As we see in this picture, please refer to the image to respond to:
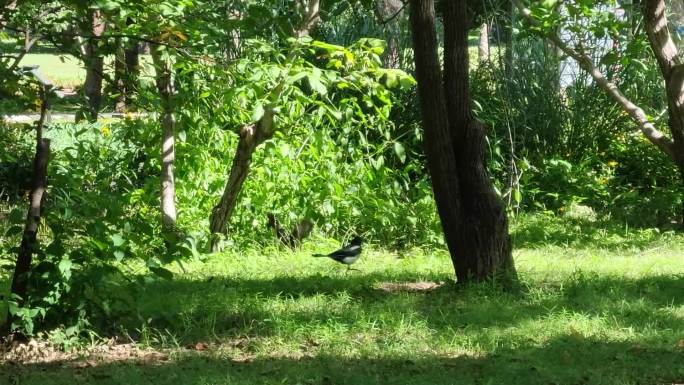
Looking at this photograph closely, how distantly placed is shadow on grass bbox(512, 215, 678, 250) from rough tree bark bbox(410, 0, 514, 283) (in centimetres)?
225

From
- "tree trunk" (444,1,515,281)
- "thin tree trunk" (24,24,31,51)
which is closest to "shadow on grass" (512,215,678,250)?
"tree trunk" (444,1,515,281)

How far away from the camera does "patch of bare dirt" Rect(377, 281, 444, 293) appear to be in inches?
298

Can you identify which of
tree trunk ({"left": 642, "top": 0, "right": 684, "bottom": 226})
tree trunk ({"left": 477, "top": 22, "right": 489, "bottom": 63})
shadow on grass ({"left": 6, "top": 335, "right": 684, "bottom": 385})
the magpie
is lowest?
shadow on grass ({"left": 6, "top": 335, "right": 684, "bottom": 385})

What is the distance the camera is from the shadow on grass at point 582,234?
9.86m

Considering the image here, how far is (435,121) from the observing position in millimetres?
7254

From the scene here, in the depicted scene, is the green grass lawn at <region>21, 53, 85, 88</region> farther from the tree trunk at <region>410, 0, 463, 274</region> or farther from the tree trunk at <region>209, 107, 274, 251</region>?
the tree trunk at <region>410, 0, 463, 274</region>

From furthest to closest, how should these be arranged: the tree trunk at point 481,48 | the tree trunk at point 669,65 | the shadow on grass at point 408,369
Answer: the tree trunk at point 481,48, the tree trunk at point 669,65, the shadow on grass at point 408,369

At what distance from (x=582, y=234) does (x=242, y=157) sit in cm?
388

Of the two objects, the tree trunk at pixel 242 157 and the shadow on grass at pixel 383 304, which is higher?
the tree trunk at pixel 242 157

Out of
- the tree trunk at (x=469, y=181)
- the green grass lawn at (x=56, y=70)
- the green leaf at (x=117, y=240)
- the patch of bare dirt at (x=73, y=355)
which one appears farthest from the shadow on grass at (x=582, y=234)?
the green grass lawn at (x=56, y=70)

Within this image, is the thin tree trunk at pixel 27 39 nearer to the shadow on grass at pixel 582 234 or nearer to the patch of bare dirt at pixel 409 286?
the patch of bare dirt at pixel 409 286

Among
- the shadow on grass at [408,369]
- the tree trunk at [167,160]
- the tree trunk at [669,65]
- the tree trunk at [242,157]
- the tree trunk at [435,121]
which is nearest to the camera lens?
the shadow on grass at [408,369]

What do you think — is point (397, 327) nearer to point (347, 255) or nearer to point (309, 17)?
point (347, 255)

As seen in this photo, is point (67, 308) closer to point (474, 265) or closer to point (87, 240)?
point (87, 240)
